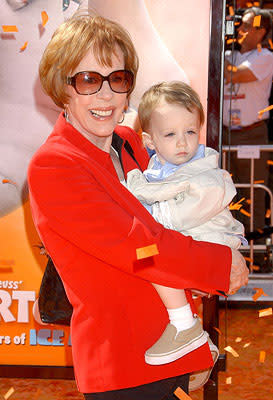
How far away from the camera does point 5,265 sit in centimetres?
365

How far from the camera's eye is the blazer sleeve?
165cm

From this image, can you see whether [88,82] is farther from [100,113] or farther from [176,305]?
[176,305]

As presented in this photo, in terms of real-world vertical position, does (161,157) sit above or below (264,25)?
below

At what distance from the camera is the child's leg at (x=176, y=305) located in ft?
5.95

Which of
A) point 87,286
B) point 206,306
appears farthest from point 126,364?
point 206,306

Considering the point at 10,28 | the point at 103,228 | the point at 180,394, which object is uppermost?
→ the point at 10,28

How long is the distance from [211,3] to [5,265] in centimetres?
187

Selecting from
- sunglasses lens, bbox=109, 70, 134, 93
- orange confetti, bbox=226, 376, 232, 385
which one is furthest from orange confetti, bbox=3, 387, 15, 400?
sunglasses lens, bbox=109, 70, 134, 93

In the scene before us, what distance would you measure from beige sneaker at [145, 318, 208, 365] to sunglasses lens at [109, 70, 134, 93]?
0.73 m

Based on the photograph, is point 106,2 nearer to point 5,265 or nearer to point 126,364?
point 5,265

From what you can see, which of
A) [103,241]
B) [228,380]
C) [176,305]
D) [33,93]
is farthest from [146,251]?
[228,380]

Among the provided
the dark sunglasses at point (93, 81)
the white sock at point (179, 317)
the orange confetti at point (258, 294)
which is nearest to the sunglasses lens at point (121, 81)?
the dark sunglasses at point (93, 81)

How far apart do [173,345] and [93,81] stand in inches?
31.6

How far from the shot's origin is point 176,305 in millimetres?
1842
